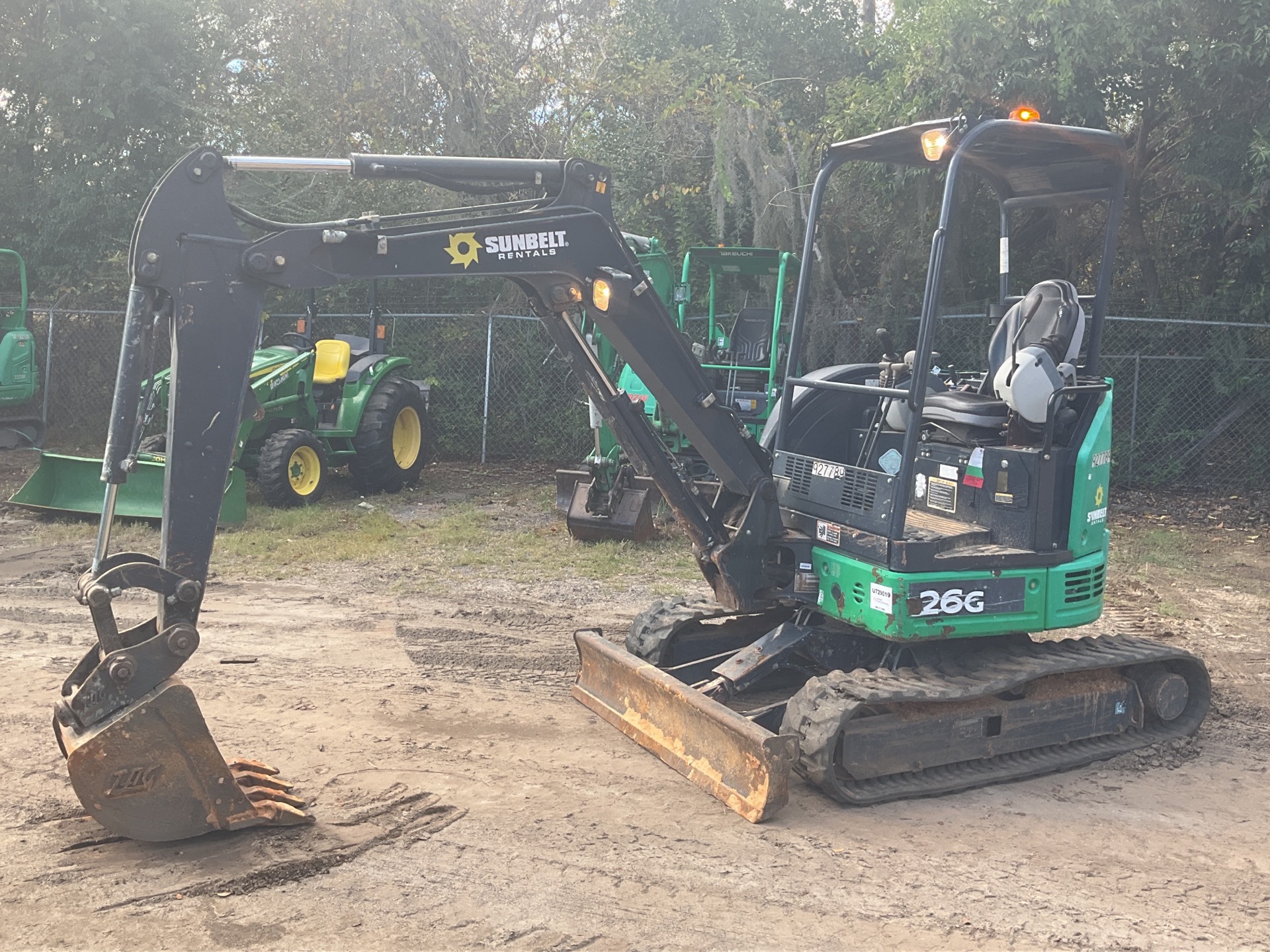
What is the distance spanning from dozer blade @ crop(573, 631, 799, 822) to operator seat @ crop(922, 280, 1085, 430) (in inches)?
72.0

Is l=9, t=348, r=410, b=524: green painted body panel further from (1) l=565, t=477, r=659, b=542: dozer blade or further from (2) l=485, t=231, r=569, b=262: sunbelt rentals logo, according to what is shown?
(2) l=485, t=231, r=569, b=262: sunbelt rentals logo

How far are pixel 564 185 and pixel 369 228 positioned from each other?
0.89 metres

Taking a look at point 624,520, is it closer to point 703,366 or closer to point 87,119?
point 703,366

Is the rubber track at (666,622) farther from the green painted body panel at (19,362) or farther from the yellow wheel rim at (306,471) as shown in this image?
the green painted body panel at (19,362)

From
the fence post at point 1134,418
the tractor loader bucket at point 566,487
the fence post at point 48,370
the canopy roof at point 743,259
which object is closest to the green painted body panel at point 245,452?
the tractor loader bucket at point 566,487

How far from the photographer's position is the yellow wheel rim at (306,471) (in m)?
11.3

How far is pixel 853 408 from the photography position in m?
6.23

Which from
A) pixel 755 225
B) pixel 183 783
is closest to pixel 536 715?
pixel 183 783

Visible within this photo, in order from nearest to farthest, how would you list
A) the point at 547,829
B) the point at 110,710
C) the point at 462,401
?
1. the point at 110,710
2. the point at 547,829
3. the point at 462,401

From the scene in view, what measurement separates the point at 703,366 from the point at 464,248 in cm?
400

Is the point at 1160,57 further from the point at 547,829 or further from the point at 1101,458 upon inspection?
the point at 547,829

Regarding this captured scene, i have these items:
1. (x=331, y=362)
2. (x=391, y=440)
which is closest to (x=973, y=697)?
(x=391, y=440)

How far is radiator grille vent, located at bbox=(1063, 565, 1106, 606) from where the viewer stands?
549 cm

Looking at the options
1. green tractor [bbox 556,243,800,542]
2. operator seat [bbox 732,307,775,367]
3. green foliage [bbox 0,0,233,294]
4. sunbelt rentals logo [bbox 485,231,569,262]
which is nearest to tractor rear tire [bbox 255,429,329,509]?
green tractor [bbox 556,243,800,542]
